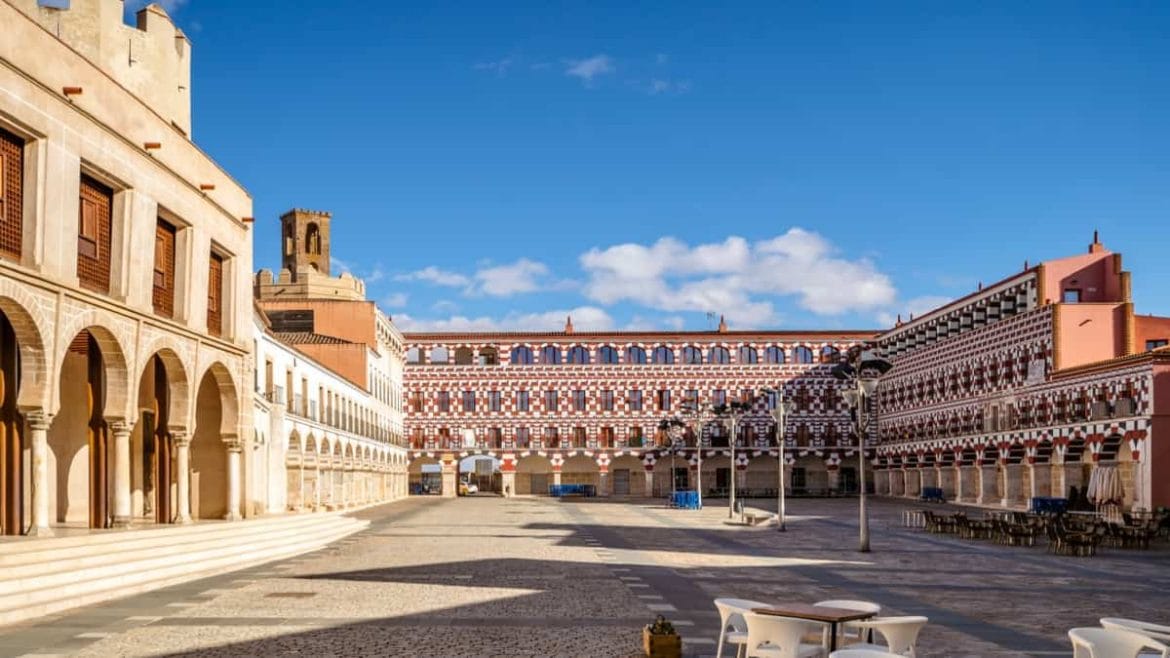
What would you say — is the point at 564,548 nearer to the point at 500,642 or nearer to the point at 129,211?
the point at 129,211

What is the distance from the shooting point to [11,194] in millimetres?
19531

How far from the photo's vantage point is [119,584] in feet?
63.9

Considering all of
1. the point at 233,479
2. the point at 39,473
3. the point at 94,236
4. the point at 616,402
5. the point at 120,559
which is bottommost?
the point at 120,559

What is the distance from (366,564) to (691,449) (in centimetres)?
6193

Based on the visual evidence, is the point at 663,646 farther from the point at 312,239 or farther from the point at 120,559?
the point at 312,239

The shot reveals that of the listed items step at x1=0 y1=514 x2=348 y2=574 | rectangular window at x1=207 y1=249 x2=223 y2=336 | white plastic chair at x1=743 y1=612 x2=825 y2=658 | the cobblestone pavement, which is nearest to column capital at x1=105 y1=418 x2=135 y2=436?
step at x1=0 y1=514 x2=348 y2=574

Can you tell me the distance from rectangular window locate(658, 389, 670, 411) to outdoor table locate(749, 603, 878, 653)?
75859 millimetres

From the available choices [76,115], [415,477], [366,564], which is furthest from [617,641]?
[415,477]

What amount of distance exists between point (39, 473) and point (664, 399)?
233ft

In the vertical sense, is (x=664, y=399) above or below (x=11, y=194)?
below

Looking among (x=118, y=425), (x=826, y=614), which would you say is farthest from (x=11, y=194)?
(x=826, y=614)

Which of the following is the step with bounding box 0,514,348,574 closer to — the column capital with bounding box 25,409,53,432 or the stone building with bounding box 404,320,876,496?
the column capital with bounding box 25,409,53,432

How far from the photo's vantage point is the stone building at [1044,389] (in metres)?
45.7

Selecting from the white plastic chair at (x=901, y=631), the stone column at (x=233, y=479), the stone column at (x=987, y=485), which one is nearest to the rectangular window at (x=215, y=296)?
the stone column at (x=233, y=479)
